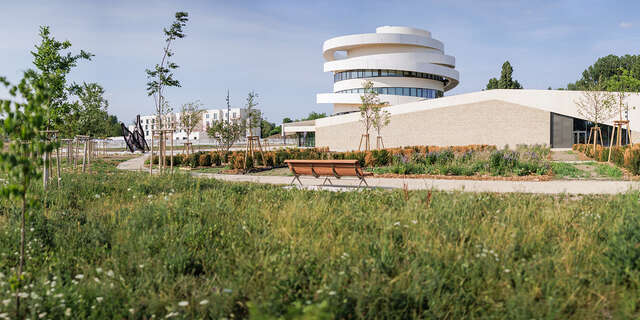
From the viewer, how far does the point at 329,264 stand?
380 cm

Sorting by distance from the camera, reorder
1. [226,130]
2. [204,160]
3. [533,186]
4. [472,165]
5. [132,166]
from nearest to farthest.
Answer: [533,186]
[472,165]
[204,160]
[132,166]
[226,130]

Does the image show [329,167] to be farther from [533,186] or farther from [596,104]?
[596,104]

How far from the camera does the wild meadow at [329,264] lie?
331 cm

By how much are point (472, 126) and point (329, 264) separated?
35.9m

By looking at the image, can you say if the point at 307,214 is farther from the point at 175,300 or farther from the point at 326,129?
the point at 326,129

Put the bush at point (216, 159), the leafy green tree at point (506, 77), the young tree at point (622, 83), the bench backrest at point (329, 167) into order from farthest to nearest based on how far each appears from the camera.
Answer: the leafy green tree at point (506, 77) → the young tree at point (622, 83) → the bush at point (216, 159) → the bench backrest at point (329, 167)

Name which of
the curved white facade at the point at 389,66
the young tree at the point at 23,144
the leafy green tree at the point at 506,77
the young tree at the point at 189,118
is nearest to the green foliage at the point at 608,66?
the leafy green tree at the point at 506,77

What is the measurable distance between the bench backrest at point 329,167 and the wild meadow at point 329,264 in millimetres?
4600

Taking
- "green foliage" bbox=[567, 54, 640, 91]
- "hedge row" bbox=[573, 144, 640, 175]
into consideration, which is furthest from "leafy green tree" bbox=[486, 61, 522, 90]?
"hedge row" bbox=[573, 144, 640, 175]

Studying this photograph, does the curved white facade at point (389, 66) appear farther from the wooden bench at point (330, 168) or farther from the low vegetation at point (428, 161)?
the wooden bench at point (330, 168)

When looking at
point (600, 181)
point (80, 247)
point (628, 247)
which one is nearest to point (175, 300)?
point (80, 247)

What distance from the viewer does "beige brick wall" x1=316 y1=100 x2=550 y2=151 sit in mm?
34875

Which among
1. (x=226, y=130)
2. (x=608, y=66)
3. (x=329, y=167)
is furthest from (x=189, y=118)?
(x=608, y=66)

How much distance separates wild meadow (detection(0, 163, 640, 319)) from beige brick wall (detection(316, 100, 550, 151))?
32.0 meters
